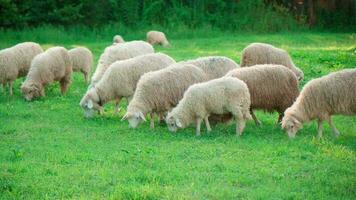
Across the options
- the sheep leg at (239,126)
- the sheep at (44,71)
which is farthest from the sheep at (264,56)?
the sheep at (44,71)

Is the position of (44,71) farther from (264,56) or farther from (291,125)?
(291,125)

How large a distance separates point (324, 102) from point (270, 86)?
1.17m

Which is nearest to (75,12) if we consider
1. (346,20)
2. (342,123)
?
(346,20)

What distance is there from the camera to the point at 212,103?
10.3m

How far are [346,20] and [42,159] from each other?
26.2 metres

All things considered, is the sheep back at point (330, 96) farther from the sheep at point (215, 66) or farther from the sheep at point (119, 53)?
the sheep at point (119, 53)

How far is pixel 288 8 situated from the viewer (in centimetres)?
3225

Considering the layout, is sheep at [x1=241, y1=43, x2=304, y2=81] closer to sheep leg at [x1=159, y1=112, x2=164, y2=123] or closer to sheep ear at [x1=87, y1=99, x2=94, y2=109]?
sheep leg at [x1=159, y1=112, x2=164, y2=123]

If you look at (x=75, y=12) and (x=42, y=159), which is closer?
(x=42, y=159)

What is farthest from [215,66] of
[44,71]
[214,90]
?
[44,71]

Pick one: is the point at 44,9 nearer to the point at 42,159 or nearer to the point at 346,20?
the point at 346,20

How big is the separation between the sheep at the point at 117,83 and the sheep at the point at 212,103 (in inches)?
80.2

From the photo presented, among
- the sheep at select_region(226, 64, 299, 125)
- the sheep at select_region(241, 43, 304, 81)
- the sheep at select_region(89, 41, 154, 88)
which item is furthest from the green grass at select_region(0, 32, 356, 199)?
the sheep at select_region(241, 43, 304, 81)

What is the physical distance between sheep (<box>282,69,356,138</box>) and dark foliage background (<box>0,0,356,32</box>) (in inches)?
796
